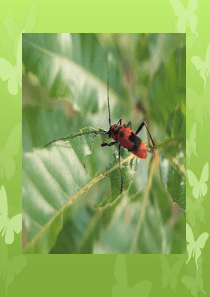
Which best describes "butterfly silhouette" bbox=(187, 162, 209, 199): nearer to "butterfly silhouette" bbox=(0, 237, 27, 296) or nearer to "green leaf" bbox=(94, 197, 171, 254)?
"green leaf" bbox=(94, 197, 171, 254)

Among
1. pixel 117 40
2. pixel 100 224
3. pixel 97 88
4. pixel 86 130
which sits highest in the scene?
pixel 117 40

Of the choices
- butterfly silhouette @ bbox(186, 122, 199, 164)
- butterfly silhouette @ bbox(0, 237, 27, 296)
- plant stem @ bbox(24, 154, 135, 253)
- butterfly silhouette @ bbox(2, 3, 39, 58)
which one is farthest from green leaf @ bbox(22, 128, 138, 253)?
butterfly silhouette @ bbox(2, 3, 39, 58)

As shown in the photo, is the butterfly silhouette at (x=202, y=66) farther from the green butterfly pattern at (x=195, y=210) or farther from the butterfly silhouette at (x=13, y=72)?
the butterfly silhouette at (x=13, y=72)

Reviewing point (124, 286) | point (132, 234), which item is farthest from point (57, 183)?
point (124, 286)

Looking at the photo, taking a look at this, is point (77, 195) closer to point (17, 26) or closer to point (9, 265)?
point (9, 265)

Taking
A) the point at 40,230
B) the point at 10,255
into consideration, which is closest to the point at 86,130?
the point at 40,230

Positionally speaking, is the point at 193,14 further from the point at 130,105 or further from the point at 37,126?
the point at 37,126
